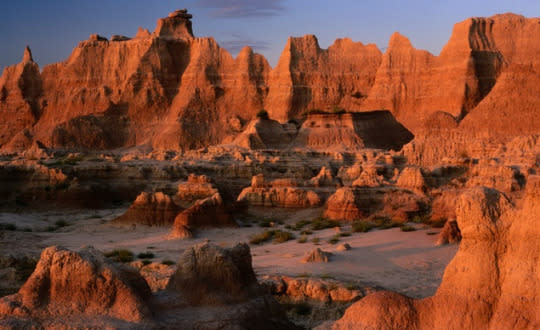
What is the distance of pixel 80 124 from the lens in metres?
73.1

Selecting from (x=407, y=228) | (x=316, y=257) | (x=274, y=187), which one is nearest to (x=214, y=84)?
(x=274, y=187)

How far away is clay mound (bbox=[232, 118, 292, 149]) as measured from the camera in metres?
57.9

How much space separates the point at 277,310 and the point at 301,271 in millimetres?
5615

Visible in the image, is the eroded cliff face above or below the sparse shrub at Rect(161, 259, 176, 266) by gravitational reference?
above

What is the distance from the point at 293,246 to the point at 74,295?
44.6 ft

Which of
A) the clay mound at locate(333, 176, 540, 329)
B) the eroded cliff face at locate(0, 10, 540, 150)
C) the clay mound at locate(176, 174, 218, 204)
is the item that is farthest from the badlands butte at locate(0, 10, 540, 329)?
the eroded cliff face at locate(0, 10, 540, 150)

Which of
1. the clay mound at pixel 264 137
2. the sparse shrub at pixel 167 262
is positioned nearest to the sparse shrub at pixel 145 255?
the sparse shrub at pixel 167 262

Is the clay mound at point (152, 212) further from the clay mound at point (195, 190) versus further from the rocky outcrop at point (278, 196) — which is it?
the rocky outcrop at point (278, 196)

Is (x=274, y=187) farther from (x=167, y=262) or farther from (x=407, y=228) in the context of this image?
(x=167, y=262)

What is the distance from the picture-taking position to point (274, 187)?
107 ft

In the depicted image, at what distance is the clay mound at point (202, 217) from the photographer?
24.4 m

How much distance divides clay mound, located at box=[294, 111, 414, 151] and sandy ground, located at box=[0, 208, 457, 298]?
28.3 m

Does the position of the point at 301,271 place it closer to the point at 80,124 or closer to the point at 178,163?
the point at 178,163

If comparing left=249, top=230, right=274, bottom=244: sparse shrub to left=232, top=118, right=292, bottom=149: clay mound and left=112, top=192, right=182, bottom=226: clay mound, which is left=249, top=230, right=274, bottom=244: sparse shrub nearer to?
left=112, top=192, right=182, bottom=226: clay mound
